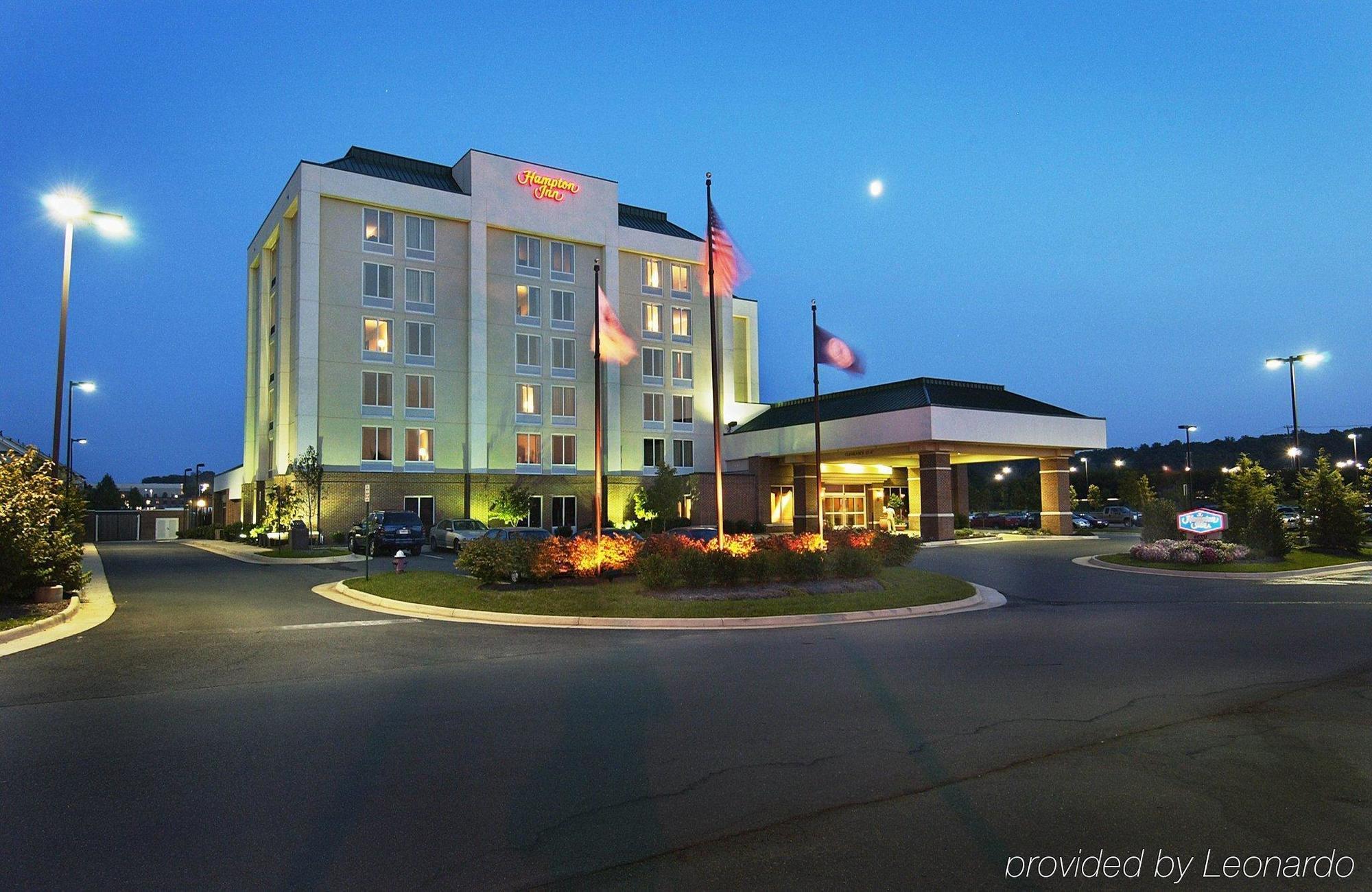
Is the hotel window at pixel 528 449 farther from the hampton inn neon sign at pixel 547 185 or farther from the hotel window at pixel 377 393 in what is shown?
the hampton inn neon sign at pixel 547 185

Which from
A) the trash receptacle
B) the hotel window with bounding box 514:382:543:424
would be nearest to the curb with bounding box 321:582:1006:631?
the trash receptacle

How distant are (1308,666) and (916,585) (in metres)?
9.82

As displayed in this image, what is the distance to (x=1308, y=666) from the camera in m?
11.0

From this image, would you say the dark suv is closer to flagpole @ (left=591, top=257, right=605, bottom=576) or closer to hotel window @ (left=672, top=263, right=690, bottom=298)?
flagpole @ (left=591, top=257, right=605, bottom=576)

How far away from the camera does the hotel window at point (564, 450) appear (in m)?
51.5

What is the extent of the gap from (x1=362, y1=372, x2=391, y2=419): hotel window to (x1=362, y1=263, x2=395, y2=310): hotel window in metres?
3.82

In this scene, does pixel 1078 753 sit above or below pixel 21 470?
below

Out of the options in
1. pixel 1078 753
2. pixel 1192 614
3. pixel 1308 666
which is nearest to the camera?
pixel 1078 753

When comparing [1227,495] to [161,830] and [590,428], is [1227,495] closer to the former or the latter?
[590,428]

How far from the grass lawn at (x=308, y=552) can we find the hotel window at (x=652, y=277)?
2631 cm

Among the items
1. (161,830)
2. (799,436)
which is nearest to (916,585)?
(161,830)

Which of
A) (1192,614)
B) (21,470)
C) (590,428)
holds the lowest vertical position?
(1192,614)

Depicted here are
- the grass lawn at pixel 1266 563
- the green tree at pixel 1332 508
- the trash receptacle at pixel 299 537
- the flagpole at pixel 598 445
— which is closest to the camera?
the flagpole at pixel 598 445

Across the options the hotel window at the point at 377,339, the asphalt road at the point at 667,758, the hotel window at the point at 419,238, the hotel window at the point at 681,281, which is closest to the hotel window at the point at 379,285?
the hotel window at the point at 377,339
